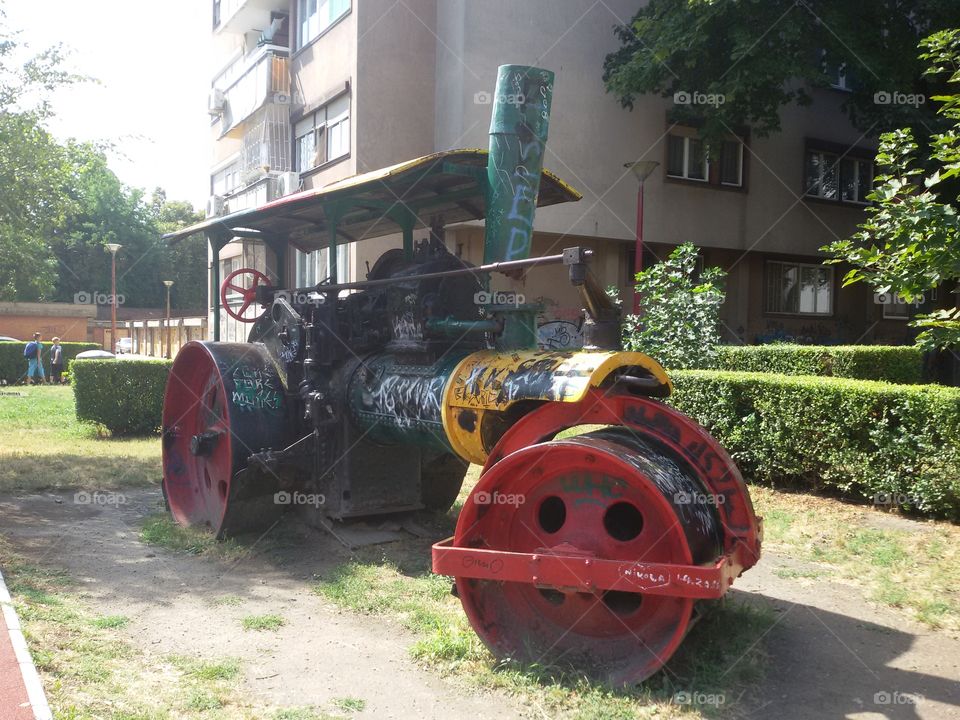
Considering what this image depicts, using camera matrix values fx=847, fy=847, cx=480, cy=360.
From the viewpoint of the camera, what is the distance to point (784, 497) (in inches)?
309

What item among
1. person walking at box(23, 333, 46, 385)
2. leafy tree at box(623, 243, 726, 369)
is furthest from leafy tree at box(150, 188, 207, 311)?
leafy tree at box(623, 243, 726, 369)

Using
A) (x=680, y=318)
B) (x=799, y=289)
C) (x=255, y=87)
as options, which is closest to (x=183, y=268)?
(x=255, y=87)

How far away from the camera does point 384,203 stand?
6.45 meters

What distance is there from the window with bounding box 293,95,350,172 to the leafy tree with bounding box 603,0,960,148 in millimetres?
5462

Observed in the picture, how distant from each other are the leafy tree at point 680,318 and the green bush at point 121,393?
24.4ft

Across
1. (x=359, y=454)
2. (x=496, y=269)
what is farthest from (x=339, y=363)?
(x=496, y=269)

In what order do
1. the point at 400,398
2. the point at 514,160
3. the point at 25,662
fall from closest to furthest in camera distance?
1. the point at 25,662
2. the point at 514,160
3. the point at 400,398

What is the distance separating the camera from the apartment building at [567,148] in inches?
655

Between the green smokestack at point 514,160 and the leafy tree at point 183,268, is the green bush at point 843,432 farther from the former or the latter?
the leafy tree at point 183,268

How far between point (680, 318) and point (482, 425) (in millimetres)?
6464

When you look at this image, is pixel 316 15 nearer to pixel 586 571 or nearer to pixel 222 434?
pixel 222 434

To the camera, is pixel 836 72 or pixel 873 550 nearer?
pixel 873 550

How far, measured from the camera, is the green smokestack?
17.3ft

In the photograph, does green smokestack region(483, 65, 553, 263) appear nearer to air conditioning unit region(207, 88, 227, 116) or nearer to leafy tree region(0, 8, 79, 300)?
leafy tree region(0, 8, 79, 300)
